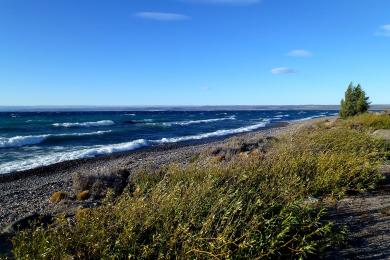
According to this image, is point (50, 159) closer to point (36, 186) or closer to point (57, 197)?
point (36, 186)

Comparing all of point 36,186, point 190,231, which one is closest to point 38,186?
point 36,186

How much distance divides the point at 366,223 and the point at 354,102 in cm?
3299

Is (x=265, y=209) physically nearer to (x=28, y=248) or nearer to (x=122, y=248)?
(x=122, y=248)

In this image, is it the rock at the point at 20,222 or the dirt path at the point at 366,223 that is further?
the rock at the point at 20,222

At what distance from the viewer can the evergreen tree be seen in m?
35.2

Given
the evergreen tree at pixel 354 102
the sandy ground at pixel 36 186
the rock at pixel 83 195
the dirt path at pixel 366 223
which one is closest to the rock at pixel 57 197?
the sandy ground at pixel 36 186

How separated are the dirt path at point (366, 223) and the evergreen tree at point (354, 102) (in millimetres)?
29422

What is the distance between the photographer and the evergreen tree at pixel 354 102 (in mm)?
35188

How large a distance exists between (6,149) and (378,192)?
27.2m

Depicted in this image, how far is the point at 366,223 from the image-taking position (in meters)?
5.89

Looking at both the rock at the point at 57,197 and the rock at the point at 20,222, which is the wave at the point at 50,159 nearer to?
the rock at the point at 57,197

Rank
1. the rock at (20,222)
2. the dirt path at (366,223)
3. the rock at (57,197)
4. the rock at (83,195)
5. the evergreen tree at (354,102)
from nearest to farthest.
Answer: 1. the dirt path at (366,223)
2. the rock at (20,222)
3. the rock at (83,195)
4. the rock at (57,197)
5. the evergreen tree at (354,102)

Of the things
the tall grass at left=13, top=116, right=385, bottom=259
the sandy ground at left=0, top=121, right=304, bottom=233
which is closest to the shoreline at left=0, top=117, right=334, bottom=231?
the sandy ground at left=0, top=121, right=304, bottom=233

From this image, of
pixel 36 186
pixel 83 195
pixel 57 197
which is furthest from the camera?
pixel 36 186
